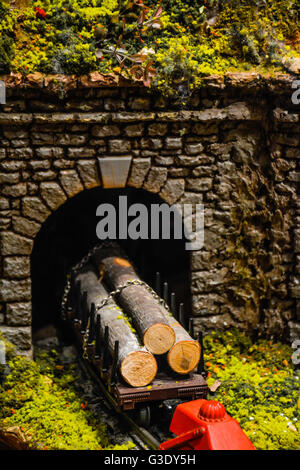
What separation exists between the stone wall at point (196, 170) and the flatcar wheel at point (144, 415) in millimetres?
1844

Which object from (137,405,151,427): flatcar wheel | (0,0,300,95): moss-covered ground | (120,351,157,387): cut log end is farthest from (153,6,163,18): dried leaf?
(137,405,151,427): flatcar wheel

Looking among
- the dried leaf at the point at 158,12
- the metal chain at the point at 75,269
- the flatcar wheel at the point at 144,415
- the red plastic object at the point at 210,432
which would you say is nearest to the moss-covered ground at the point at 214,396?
the flatcar wheel at the point at 144,415

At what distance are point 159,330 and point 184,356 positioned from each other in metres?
0.39

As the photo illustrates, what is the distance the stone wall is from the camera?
20.4 ft

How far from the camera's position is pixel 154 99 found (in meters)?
6.38

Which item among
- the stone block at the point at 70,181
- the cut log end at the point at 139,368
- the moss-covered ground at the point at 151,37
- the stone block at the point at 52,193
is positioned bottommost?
the cut log end at the point at 139,368

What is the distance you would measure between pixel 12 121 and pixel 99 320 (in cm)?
254

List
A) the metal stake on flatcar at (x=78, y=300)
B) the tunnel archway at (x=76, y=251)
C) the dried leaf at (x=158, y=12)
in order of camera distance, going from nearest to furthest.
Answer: the dried leaf at (x=158, y=12) < the metal stake on flatcar at (x=78, y=300) < the tunnel archway at (x=76, y=251)

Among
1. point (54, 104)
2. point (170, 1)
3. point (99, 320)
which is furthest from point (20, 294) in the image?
point (170, 1)

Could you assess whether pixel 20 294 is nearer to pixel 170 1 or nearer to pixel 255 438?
pixel 255 438

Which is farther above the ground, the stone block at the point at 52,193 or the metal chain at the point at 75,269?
the stone block at the point at 52,193

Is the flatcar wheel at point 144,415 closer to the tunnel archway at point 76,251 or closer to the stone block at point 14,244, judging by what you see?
the stone block at point 14,244

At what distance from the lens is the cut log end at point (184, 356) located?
17.9ft

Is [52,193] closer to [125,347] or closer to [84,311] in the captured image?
[84,311]
